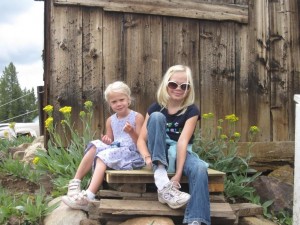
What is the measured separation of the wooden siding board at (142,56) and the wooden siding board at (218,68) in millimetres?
540

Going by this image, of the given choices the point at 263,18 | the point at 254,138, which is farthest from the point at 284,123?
the point at 263,18

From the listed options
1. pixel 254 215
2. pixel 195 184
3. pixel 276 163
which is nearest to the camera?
pixel 195 184

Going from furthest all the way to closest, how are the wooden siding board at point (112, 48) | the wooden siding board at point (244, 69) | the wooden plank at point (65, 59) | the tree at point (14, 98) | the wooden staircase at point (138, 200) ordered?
the tree at point (14, 98), the wooden siding board at point (244, 69), the wooden siding board at point (112, 48), the wooden plank at point (65, 59), the wooden staircase at point (138, 200)

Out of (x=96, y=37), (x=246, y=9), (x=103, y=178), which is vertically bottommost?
(x=103, y=178)

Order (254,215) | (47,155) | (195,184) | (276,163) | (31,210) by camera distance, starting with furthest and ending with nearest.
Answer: (276,163)
(47,155)
(254,215)
(31,210)
(195,184)

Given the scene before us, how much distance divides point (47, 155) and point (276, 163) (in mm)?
2561

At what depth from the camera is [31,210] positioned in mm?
3775

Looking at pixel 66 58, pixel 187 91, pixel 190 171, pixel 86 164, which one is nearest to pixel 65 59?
pixel 66 58

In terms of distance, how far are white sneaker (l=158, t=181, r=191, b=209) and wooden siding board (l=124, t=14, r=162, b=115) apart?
191 centimetres

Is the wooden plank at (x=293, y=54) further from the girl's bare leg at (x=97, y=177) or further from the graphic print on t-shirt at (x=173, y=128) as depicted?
the girl's bare leg at (x=97, y=177)

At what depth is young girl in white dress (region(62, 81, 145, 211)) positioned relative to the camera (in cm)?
374

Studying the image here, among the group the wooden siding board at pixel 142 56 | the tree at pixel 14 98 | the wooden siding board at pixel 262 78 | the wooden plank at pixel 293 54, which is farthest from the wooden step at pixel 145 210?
the tree at pixel 14 98

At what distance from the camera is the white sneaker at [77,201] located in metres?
3.69

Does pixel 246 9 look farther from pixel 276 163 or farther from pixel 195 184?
pixel 195 184
